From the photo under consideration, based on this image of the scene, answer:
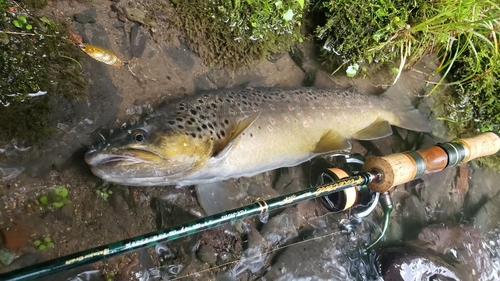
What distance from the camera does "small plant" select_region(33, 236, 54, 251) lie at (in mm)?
2490

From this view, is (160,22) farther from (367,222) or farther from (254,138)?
(367,222)

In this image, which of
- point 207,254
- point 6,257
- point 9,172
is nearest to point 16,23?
point 9,172

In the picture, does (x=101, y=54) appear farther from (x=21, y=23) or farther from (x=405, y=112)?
(x=405, y=112)

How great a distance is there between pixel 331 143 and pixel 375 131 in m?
0.56

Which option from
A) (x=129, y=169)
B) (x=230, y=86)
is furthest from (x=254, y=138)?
(x=129, y=169)

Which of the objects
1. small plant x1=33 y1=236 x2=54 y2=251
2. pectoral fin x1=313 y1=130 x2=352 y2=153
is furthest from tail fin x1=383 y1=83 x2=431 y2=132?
small plant x1=33 y1=236 x2=54 y2=251

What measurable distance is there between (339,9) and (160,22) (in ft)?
5.51

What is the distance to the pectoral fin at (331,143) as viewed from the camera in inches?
137

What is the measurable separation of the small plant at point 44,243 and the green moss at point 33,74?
62 cm

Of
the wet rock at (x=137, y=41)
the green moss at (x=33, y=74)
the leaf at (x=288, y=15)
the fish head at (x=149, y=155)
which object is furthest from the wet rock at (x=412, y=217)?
the green moss at (x=33, y=74)

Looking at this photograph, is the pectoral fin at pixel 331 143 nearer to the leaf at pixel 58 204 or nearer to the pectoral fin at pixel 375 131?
the pectoral fin at pixel 375 131

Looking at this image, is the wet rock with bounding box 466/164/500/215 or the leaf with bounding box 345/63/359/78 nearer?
the leaf with bounding box 345/63/359/78

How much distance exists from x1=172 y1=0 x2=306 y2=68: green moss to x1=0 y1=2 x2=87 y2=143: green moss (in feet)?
3.12

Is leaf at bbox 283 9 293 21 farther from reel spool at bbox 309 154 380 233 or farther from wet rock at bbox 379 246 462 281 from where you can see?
wet rock at bbox 379 246 462 281
